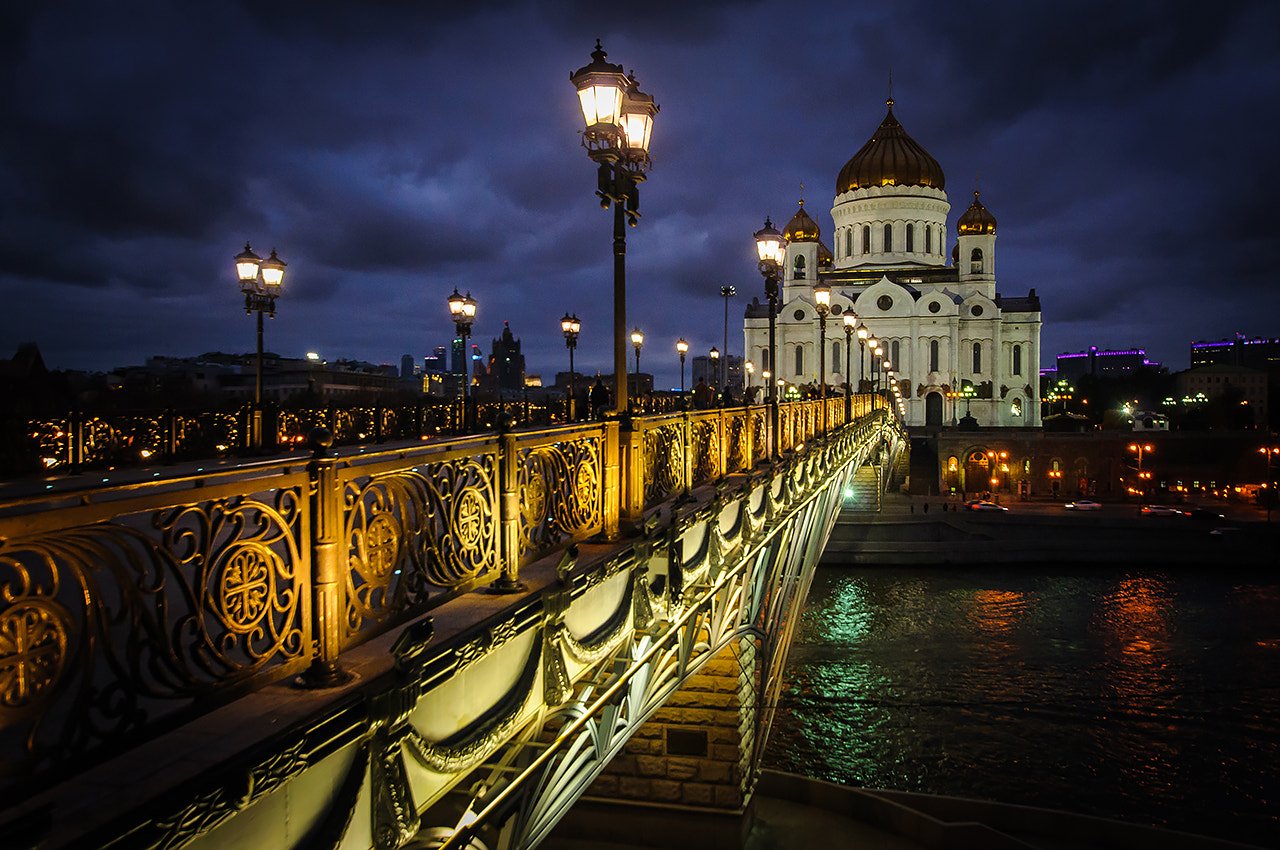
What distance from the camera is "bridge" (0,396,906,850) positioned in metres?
2.27

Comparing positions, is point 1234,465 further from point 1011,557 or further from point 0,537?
point 0,537

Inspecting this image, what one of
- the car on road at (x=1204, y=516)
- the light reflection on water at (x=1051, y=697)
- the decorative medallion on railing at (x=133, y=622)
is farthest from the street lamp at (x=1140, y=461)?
the decorative medallion on railing at (x=133, y=622)

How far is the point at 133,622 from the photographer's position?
2482 mm

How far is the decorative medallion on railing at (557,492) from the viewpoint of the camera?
496cm

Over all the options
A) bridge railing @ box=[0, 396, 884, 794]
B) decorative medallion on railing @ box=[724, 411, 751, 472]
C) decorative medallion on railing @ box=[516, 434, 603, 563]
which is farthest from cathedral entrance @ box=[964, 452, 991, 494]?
bridge railing @ box=[0, 396, 884, 794]

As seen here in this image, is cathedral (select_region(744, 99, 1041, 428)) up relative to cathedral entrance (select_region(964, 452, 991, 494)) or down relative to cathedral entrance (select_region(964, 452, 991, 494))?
up

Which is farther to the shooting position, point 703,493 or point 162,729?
point 703,493

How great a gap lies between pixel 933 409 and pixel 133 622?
6892cm

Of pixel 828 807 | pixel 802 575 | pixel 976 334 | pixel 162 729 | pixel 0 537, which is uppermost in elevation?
pixel 976 334

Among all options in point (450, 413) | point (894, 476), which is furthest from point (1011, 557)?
point (450, 413)

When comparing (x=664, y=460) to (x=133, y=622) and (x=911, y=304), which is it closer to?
(x=133, y=622)

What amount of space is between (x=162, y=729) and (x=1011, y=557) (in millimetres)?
37183

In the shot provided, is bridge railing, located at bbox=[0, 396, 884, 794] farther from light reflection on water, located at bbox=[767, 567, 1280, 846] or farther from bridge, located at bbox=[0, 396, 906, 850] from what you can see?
light reflection on water, located at bbox=[767, 567, 1280, 846]

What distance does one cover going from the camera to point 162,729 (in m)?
2.62
